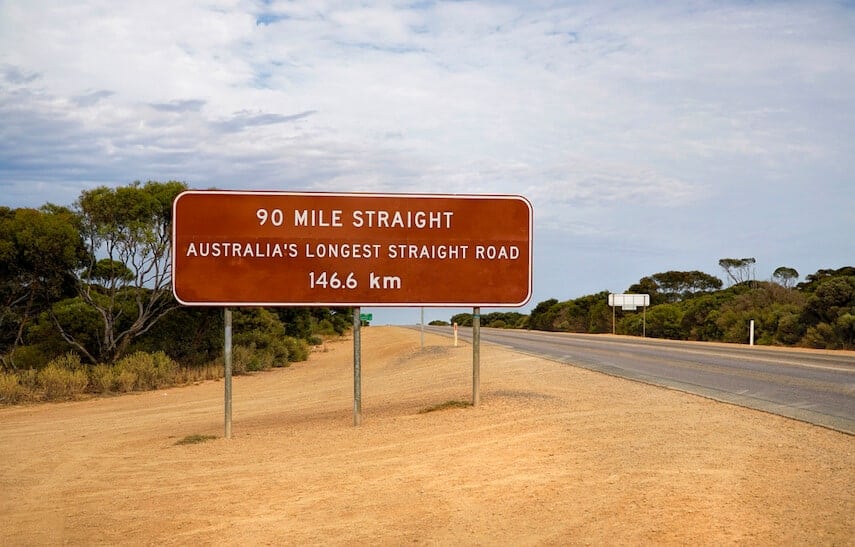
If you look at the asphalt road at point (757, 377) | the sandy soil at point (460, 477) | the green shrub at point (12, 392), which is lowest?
the green shrub at point (12, 392)

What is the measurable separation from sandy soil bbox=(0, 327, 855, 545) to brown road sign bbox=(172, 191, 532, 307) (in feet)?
6.56

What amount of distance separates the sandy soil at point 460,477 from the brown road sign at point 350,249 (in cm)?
200

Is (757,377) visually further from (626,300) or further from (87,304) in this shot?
(626,300)

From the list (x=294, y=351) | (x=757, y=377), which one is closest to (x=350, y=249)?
(x=757, y=377)

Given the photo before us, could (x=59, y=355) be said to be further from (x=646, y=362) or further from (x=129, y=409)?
(x=646, y=362)

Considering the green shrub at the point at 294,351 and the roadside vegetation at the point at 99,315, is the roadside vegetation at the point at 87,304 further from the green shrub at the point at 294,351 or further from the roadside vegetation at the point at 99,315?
the green shrub at the point at 294,351

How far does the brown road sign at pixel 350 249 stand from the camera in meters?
13.0

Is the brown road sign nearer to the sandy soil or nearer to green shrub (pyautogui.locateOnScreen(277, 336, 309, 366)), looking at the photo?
the sandy soil

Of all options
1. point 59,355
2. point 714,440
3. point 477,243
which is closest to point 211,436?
point 477,243

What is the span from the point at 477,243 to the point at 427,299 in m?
1.15

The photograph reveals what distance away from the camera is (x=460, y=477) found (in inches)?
→ 357

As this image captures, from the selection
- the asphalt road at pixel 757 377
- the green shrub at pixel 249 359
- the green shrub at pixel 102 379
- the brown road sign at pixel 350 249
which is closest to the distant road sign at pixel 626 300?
the asphalt road at pixel 757 377

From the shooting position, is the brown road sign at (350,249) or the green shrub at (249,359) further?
the green shrub at (249,359)

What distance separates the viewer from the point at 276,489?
9148 millimetres
